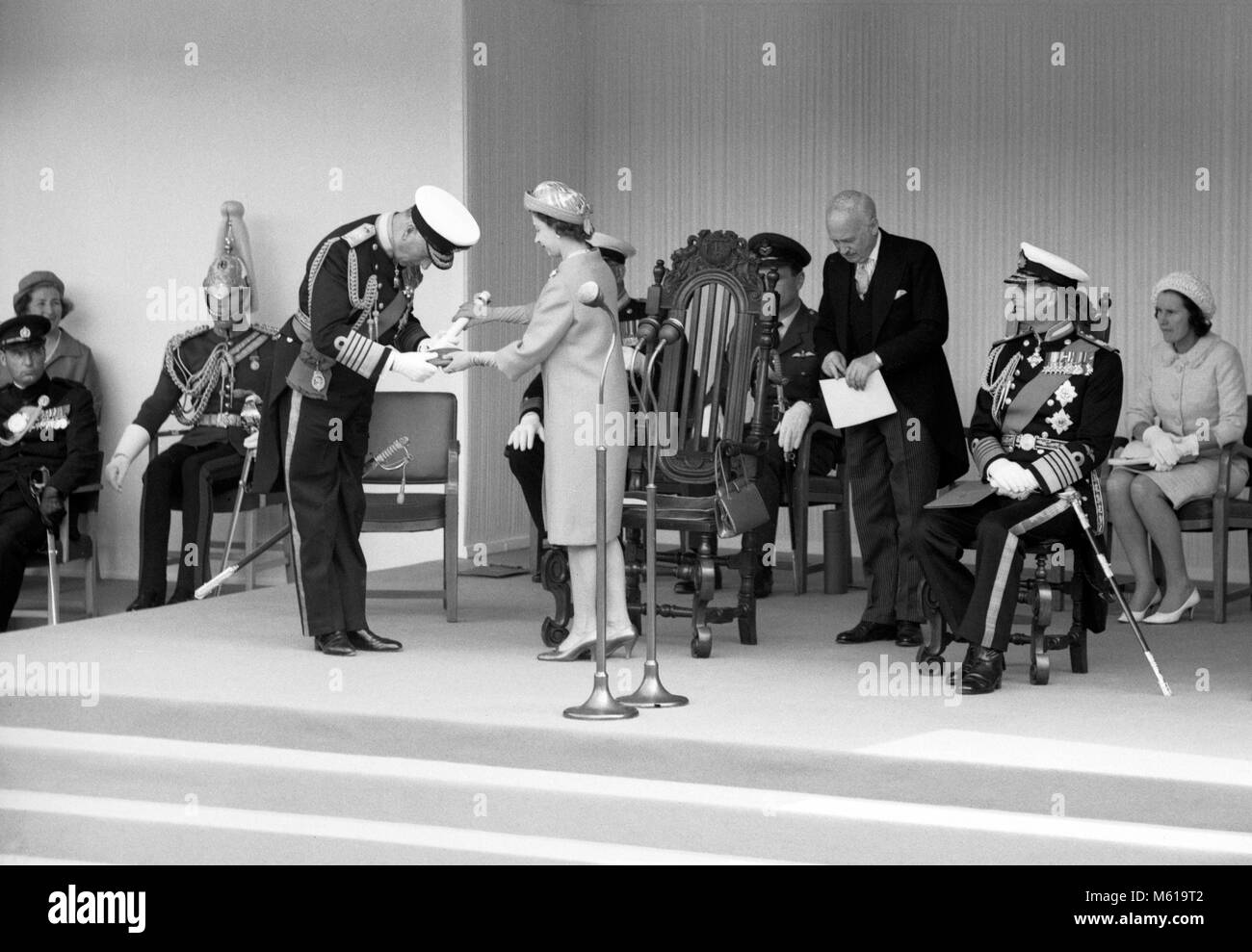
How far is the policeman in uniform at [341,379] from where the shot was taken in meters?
5.80

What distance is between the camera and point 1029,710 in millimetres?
4938

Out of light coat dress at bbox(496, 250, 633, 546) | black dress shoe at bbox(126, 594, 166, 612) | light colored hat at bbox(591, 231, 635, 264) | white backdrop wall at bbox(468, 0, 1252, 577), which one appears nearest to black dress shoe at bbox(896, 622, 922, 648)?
light coat dress at bbox(496, 250, 633, 546)

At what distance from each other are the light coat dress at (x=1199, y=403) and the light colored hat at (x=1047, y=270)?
5.52ft

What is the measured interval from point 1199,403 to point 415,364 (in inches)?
126

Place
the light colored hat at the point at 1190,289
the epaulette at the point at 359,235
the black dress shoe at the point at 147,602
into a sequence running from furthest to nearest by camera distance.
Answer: the black dress shoe at the point at 147,602 → the light colored hat at the point at 1190,289 → the epaulette at the point at 359,235

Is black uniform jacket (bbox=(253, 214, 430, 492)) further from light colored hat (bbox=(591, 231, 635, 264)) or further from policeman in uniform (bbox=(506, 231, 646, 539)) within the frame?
light colored hat (bbox=(591, 231, 635, 264))

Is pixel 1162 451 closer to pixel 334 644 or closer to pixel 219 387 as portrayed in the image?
pixel 334 644

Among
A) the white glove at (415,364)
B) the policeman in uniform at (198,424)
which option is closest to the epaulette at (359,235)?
the white glove at (415,364)

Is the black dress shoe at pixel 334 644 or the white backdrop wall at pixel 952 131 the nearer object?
the black dress shoe at pixel 334 644

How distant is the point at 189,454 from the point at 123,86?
210 cm

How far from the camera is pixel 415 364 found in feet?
18.3

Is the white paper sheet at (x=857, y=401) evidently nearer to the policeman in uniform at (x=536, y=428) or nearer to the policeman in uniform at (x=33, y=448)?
the policeman in uniform at (x=536, y=428)

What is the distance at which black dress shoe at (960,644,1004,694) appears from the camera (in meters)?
5.25

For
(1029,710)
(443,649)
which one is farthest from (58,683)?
(1029,710)
